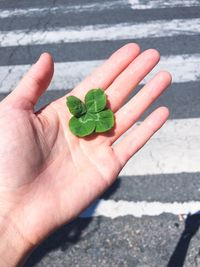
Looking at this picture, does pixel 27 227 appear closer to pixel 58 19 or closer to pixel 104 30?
pixel 104 30

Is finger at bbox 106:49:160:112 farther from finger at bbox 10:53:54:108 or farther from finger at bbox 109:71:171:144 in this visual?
finger at bbox 10:53:54:108

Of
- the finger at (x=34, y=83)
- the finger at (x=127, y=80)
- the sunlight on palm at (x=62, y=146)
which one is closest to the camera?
the sunlight on palm at (x=62, y=146)

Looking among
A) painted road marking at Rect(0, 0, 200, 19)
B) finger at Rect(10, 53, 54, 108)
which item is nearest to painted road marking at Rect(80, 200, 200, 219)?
finger at Rect(10, 53, 54, 108)

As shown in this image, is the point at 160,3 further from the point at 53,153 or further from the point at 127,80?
the point at 53,153

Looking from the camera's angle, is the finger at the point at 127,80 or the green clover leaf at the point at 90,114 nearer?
the green clover leaf at the point at 90,114

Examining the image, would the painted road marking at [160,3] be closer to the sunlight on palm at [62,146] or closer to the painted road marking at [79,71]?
the painted road marking at [79,71]

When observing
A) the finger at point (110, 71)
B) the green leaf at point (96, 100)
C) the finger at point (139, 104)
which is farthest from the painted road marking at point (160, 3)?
the green leaf at point (96, 100)
